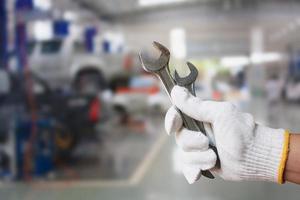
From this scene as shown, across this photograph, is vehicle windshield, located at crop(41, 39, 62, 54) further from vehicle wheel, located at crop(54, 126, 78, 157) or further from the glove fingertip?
the glove fingertip

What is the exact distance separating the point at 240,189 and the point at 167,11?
6355mm

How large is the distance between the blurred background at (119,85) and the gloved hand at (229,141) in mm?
153

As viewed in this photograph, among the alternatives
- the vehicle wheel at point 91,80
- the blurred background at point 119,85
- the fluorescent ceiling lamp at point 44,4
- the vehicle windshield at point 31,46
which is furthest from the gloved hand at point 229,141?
the vehicle wheel at point 91,80

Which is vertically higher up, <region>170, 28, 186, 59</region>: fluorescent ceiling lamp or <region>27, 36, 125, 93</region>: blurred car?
<region>170, 28, 186, 59</region>: fluorescent ceiling lamp

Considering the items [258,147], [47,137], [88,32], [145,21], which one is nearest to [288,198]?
[47,137]

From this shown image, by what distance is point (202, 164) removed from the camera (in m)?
1.18

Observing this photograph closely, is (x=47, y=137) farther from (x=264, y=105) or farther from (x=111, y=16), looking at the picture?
(x=264, y=105)

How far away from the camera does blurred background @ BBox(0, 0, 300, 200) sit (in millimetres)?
5086

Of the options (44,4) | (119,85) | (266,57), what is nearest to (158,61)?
(44,4)

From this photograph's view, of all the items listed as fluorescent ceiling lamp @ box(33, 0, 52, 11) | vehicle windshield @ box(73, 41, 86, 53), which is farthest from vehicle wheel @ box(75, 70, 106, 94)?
fluorescent ceiling lamp @ box(33, 0, 52, 11)

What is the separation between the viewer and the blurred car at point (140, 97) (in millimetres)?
11680

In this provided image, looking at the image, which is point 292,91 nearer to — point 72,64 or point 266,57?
point 266,57

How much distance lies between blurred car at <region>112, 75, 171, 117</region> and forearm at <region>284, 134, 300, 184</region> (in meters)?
10.2

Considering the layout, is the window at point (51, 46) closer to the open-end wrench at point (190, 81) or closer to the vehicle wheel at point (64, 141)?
the vehicle wheel at point (64, 141)
